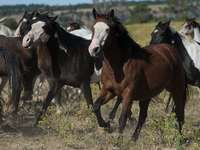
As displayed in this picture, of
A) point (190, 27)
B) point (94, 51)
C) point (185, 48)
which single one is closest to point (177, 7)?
point (190, 27)

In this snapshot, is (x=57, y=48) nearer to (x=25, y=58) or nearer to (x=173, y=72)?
(x=25, y=58)

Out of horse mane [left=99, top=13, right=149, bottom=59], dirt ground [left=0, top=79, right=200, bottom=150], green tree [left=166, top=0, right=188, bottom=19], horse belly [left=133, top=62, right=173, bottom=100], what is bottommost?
green tree [left=166, top=0, right=188, bottom=19]

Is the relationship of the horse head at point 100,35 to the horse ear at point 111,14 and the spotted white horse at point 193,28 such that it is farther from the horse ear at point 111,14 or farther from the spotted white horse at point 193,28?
the spotted white horse at point 193,28

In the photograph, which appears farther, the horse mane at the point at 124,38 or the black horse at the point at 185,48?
the black horse at the point at 185,48

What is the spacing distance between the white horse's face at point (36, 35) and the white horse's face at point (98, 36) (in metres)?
1.41

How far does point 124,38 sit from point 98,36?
21.4 inches

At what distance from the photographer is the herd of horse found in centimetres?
369

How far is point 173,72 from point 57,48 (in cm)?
208

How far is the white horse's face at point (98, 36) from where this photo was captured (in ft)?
10.7

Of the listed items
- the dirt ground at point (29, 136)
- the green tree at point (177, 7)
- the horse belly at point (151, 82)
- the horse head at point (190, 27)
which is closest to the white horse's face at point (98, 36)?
the horse belly at point (151, 82)

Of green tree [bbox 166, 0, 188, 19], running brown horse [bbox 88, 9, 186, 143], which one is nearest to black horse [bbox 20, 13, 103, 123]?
running brown horse [bbox 88, 9, 186, 143]

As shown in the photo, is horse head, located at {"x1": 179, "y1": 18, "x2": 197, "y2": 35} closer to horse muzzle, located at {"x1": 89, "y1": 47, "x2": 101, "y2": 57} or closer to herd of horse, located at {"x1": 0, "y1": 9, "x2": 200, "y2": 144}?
herd of horse, located at {"x1": 0, "y1": 9, "x2": 200, "y2": 144}

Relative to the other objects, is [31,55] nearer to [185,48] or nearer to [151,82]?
[151,82]

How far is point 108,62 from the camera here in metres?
3.75
